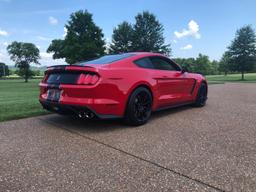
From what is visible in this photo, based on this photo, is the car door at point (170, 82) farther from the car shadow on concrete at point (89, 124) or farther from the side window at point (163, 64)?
the car shadow on concrete at point (89, 124)

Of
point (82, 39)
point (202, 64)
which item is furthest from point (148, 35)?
point (202, 64)

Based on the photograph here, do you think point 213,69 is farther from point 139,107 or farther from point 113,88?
point 113,88

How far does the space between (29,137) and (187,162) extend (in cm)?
234

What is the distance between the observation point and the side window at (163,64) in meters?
4.55

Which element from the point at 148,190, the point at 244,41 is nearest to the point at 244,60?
the point at 244,41

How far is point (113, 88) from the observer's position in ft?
11.7

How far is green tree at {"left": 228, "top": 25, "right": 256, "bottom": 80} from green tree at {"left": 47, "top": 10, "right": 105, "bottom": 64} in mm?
19363

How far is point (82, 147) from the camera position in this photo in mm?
3000

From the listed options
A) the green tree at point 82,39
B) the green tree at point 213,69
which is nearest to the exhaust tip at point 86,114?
the green tree at point 82,39

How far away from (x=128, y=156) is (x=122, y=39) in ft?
129

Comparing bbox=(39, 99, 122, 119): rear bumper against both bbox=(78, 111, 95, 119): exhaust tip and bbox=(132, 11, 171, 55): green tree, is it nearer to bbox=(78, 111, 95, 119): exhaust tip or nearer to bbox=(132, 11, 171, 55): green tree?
bbox=(78, 111, 95, 119): exhaust tip

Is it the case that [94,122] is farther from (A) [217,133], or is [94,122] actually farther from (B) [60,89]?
(A) [217,133]

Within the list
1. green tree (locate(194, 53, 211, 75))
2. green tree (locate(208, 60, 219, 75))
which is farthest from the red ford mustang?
green tree (locate(208, 60, 219, 75))

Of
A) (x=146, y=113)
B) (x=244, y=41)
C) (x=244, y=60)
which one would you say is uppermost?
(x=244, y=41)
